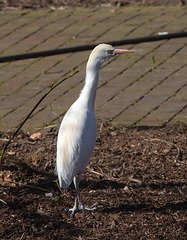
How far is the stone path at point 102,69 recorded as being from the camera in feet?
18.7

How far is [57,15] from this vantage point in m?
8.86

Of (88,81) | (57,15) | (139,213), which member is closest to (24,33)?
(57,15)

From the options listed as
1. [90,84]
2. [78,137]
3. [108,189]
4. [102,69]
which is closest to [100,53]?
[90,84]

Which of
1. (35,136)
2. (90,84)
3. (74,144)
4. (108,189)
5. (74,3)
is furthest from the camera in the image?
(74,3)

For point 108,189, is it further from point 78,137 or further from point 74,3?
point 74,3

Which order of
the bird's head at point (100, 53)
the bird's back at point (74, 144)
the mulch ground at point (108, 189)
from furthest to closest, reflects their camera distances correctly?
1. the bird's head at point (100, 53)
2. the bird's back at point (74, 144)
3. the mulch ground at point (108, 189)

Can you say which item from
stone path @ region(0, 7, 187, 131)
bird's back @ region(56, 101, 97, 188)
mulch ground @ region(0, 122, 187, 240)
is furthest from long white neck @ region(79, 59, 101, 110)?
stone path @ region(0, 7, 187, 131)

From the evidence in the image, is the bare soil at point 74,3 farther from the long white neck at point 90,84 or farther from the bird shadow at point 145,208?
the bird shadow at point 145,208

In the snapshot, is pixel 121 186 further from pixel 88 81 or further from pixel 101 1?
pixel 101 1

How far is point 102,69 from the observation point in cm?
683

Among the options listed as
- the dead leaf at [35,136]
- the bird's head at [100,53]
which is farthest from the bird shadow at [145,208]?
the dead leaf at [35,136]

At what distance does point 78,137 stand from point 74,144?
6 cm

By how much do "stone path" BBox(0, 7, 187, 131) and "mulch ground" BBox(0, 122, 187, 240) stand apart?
47cm

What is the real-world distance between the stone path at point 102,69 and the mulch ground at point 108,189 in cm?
47
